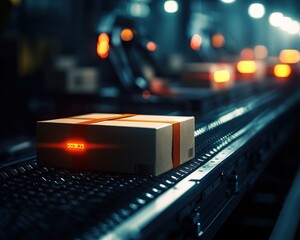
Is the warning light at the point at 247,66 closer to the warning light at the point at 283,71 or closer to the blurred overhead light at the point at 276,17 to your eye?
the warning light at the point at 283,71

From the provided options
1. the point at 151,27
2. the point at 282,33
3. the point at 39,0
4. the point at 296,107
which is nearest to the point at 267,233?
the point at 296,107

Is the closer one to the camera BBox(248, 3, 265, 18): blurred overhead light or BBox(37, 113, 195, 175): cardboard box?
BBox(37, 113, 195, 175): cardboard box

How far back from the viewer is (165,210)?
6.56 ft

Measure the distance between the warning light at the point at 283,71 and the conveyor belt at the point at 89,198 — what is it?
7.89 metres

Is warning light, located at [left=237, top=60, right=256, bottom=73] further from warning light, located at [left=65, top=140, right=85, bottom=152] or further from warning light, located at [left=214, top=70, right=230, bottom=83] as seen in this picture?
warning light, located at [left=65, top=140, right=85, bottom=152]

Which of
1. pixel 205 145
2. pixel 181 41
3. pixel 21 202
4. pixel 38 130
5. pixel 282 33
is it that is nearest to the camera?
pixel 21 202

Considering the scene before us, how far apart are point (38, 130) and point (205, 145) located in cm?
102

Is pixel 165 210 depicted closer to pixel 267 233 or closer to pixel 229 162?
pixel 229 162

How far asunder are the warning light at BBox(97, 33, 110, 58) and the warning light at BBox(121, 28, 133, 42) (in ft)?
1.41

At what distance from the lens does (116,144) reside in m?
2.68

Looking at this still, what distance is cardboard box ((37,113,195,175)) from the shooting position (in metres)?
2.61

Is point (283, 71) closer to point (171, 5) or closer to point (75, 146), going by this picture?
point (171, 5)

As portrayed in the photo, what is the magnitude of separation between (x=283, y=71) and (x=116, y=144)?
8.85 meters

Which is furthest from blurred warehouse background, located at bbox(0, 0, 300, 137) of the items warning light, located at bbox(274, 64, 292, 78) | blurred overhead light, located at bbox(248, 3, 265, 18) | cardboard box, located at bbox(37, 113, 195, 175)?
cardboard box, located at bbox(37, 113, 195, 175)
